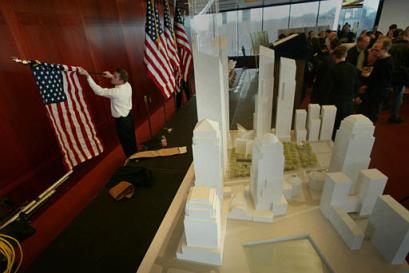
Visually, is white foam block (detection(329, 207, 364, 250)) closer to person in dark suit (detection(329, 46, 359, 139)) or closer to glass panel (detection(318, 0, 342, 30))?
person in dark suit (detection(329, 46, 359, 139))

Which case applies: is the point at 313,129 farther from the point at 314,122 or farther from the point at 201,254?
→ the point at 201,254

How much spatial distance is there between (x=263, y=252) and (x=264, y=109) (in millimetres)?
1007

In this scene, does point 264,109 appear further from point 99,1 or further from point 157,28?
point 99,1

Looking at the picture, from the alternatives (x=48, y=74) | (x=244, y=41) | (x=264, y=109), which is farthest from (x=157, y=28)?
(x=244, y=41)

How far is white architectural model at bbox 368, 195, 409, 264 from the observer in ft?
2.36

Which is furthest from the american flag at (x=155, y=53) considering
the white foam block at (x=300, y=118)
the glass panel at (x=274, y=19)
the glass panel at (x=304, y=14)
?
the glass panel at (x=304, y=14)

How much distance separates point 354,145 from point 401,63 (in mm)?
3863

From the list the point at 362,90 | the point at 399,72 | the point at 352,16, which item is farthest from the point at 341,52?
the point at 352,16

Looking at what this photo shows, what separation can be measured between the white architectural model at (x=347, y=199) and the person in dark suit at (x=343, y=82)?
1.66m

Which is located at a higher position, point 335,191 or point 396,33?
point 396,33

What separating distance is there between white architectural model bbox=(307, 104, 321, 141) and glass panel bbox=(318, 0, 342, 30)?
956 cm

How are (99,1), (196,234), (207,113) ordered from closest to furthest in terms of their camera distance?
(196,234) → (207,113) → (99,1)

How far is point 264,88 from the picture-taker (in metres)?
1.58

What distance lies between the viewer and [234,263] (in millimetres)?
843
